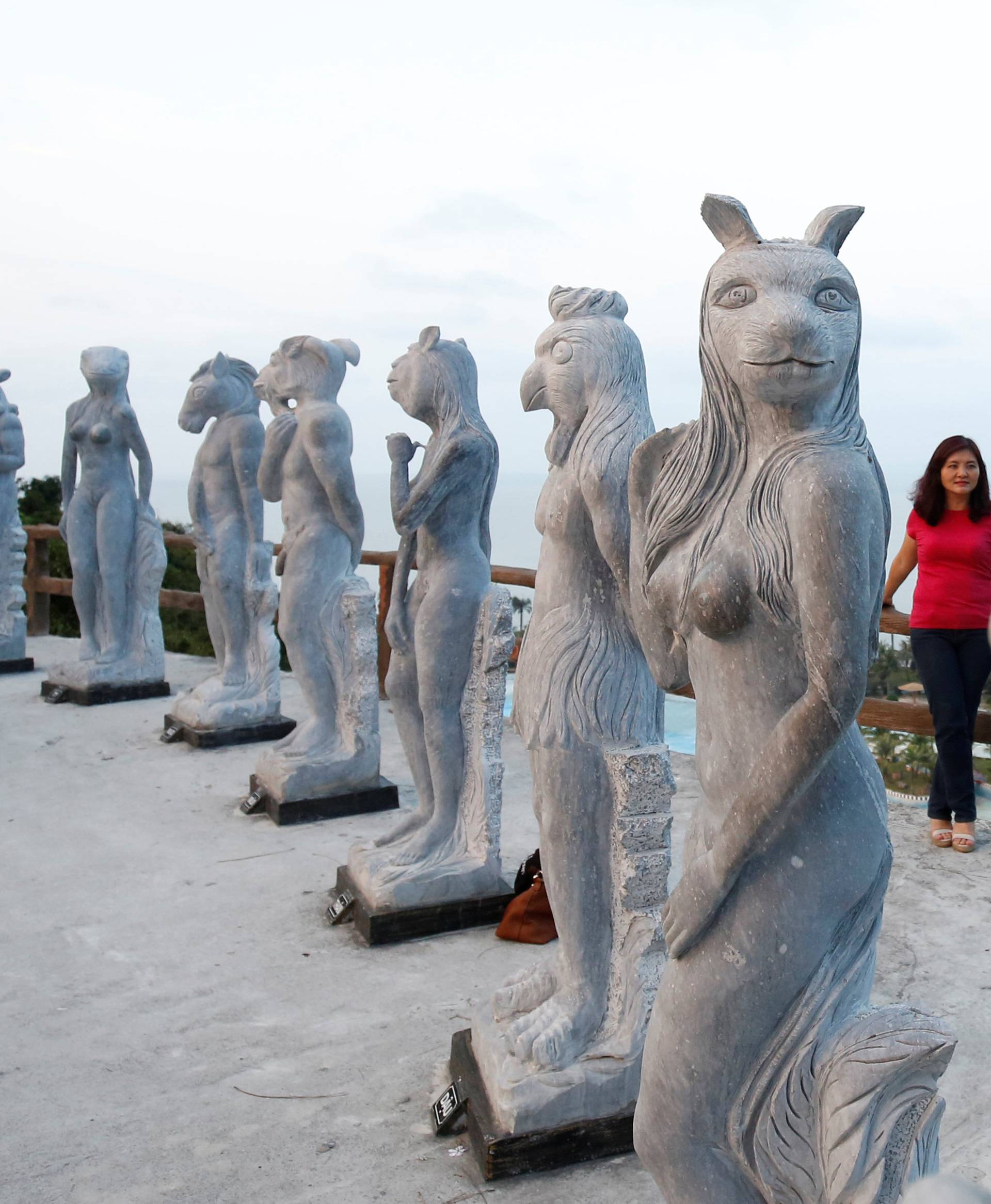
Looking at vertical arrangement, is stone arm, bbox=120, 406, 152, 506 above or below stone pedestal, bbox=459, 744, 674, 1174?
above

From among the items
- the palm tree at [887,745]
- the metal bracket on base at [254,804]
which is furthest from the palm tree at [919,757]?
the metal bracket on base at [254,804]

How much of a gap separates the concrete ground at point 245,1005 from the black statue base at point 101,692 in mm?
1863

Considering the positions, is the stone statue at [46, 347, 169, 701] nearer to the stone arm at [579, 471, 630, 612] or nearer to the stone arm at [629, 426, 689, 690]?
the stone arm at [579, 471, 630, 612]

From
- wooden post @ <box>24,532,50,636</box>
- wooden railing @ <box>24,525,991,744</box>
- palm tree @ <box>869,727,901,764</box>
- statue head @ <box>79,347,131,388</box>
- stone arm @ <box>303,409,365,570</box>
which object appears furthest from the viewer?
wooden post @ <box>24,532,50,636</box>

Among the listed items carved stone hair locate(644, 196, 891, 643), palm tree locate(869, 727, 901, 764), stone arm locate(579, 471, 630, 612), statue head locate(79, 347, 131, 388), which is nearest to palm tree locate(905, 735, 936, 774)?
palm tree locate(869, 727, 901, 764)

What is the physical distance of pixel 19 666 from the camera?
898 centimetres

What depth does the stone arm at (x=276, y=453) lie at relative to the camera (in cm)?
517

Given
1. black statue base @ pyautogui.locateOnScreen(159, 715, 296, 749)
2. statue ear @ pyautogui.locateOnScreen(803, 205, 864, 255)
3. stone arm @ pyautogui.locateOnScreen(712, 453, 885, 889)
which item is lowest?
black statue base @ pyautogui.locateOnScreen(159, 715, 296, 749)

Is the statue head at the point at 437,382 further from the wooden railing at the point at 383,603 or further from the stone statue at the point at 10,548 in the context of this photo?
the stone statue at the point at 10,548

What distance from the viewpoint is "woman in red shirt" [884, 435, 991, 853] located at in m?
4.75

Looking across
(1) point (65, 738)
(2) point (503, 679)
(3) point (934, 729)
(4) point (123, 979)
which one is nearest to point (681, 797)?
(3) point (934, 729)

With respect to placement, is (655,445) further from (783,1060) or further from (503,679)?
(503,679)

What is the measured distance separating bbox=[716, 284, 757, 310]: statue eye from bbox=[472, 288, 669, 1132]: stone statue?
97cm

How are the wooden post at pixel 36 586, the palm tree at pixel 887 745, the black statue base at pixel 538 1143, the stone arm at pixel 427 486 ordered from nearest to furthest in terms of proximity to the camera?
the black statue base at pixel 538 1143, the stone arm at pixel 427 486, the palm tree at pixel 887 745, the wooden post at pixel 36 586
